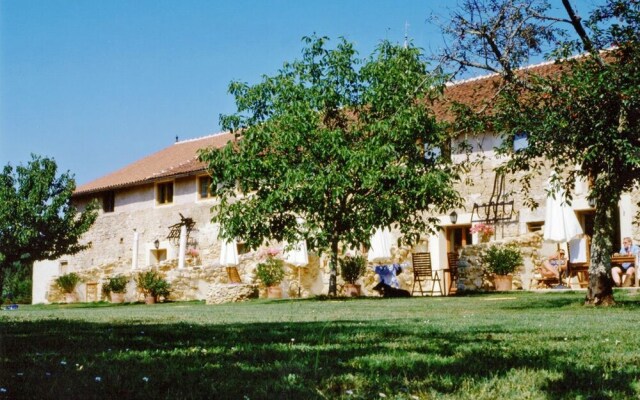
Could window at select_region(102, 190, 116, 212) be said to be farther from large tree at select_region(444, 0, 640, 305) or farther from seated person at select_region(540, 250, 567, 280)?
large tree at select_region(444, 0, 640, 305)

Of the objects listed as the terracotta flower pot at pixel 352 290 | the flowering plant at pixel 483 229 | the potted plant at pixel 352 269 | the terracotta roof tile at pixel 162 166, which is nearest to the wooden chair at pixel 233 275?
the potted plant at pixel 352 269

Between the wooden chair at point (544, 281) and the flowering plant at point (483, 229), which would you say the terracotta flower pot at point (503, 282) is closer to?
the wooden chair at point (544, 281)

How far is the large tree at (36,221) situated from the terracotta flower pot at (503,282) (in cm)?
1494

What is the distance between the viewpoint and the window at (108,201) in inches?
1372

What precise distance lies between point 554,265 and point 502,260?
1.40 meters

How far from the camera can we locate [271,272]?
74.3 ft

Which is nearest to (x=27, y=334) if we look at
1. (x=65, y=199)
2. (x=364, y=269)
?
(x=364, y=269)

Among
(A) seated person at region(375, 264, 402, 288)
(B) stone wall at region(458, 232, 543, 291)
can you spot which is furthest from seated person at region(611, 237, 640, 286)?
(A) seated person at region(375, 264, 402, 288)

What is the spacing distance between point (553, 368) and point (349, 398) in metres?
1.44

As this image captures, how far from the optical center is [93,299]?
29078 millimetres

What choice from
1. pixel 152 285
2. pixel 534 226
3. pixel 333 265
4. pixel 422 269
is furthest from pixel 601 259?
pixel 152 285

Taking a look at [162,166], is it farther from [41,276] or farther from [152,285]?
[152,285]

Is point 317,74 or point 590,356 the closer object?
point 590,356

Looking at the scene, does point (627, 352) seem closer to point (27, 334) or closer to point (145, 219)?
point (27, 334)
